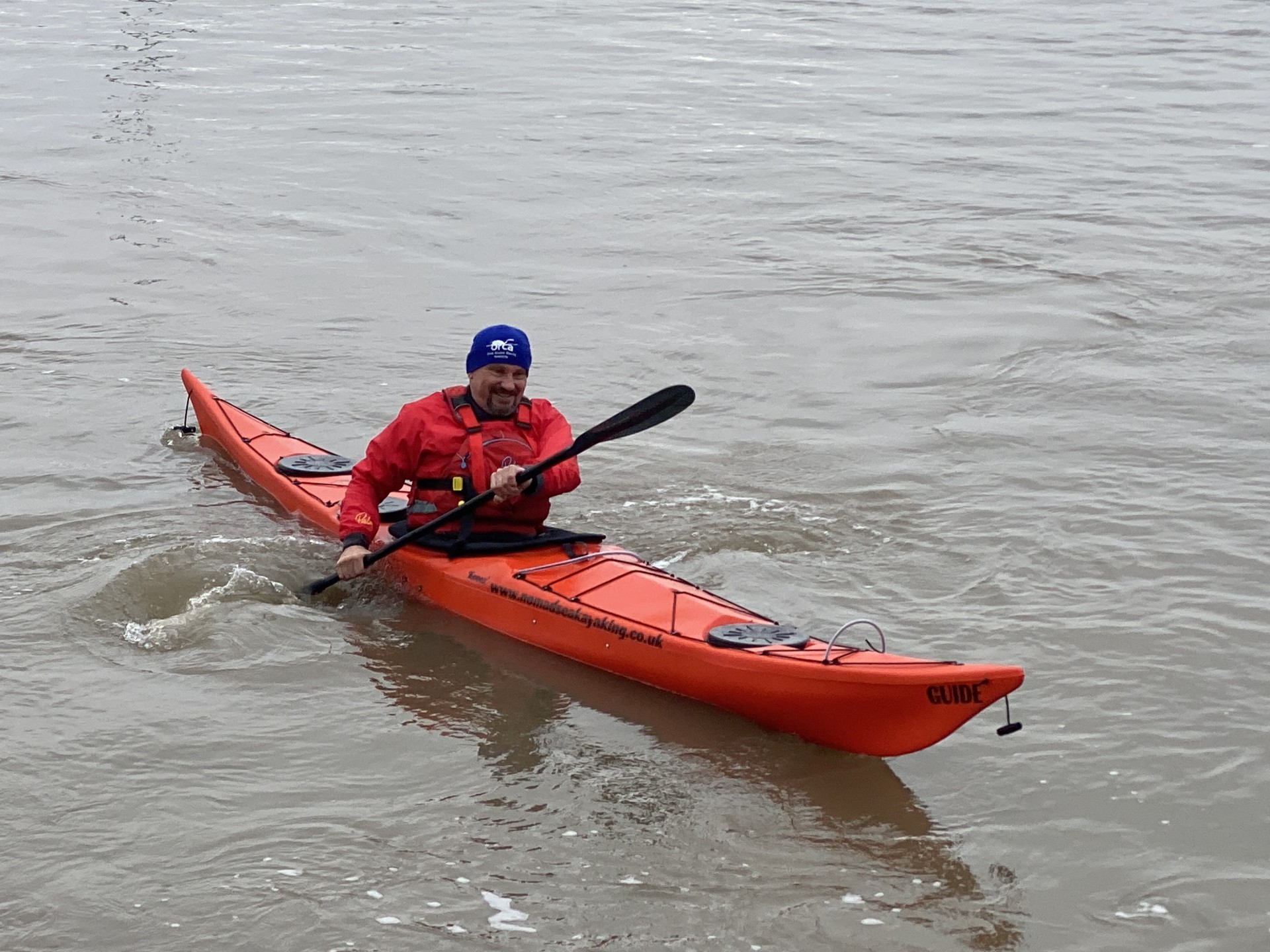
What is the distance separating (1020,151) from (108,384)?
30.4 ft

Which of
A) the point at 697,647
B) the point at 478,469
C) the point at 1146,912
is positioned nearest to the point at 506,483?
the point at 478,469

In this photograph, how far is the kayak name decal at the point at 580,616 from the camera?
536 cm

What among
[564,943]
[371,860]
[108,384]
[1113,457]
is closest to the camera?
[564,943]

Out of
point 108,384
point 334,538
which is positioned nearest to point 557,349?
point 108,384

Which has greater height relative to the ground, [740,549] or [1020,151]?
[1020,151]

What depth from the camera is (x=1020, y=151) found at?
14750 mm

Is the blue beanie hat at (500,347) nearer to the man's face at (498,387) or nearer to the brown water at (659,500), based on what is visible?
the man's face at (498,387)

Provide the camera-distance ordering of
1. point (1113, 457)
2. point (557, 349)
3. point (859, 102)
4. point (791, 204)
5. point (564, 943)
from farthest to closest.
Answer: point (859, 102), point (791, 204), point (557, 349), point (1113, 457), point (564, 943)

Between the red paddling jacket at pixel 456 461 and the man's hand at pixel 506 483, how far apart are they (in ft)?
0.44

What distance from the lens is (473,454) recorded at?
585 cm

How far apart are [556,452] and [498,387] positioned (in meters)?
0.33

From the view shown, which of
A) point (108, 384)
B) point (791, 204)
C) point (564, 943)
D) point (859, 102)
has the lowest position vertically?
point (564, 943)

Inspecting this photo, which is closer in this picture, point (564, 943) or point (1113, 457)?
point (564, 943)

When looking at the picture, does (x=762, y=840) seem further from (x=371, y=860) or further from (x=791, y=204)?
(x=791, y=204)
